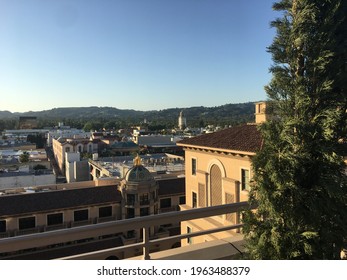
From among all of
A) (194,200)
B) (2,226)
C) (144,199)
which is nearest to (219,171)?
(194,200)

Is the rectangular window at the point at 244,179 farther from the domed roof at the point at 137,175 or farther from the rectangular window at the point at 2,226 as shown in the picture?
the rectangular window at the point at 2,226

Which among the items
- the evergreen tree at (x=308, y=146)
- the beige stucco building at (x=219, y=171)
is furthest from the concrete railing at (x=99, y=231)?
the beige stucco building at (x=219, y=171)

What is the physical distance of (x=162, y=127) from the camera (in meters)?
148

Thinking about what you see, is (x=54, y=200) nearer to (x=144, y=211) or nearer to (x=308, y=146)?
(x=144, y=211)

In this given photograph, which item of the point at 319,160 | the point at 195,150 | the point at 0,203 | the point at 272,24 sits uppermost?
the point at 272,24

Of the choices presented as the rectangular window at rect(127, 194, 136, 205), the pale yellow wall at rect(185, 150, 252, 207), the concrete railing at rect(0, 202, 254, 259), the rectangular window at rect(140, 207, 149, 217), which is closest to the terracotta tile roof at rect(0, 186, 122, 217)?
the rectangular window at rect(127, 194, 136, 205)

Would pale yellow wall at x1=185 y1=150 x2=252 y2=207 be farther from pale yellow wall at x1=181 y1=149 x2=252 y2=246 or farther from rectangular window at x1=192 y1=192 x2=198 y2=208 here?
rectangular window at x1=192 y1=192 x2=198 y2=208

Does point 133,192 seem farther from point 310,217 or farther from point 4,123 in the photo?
point 4,123

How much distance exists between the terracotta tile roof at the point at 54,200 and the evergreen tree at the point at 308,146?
21248 millimetres

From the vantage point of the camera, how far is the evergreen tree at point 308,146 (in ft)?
10.6

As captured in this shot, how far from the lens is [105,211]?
23.8 m

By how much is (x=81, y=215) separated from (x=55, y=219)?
6.11 ft

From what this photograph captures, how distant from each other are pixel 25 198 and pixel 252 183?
72.6ft
